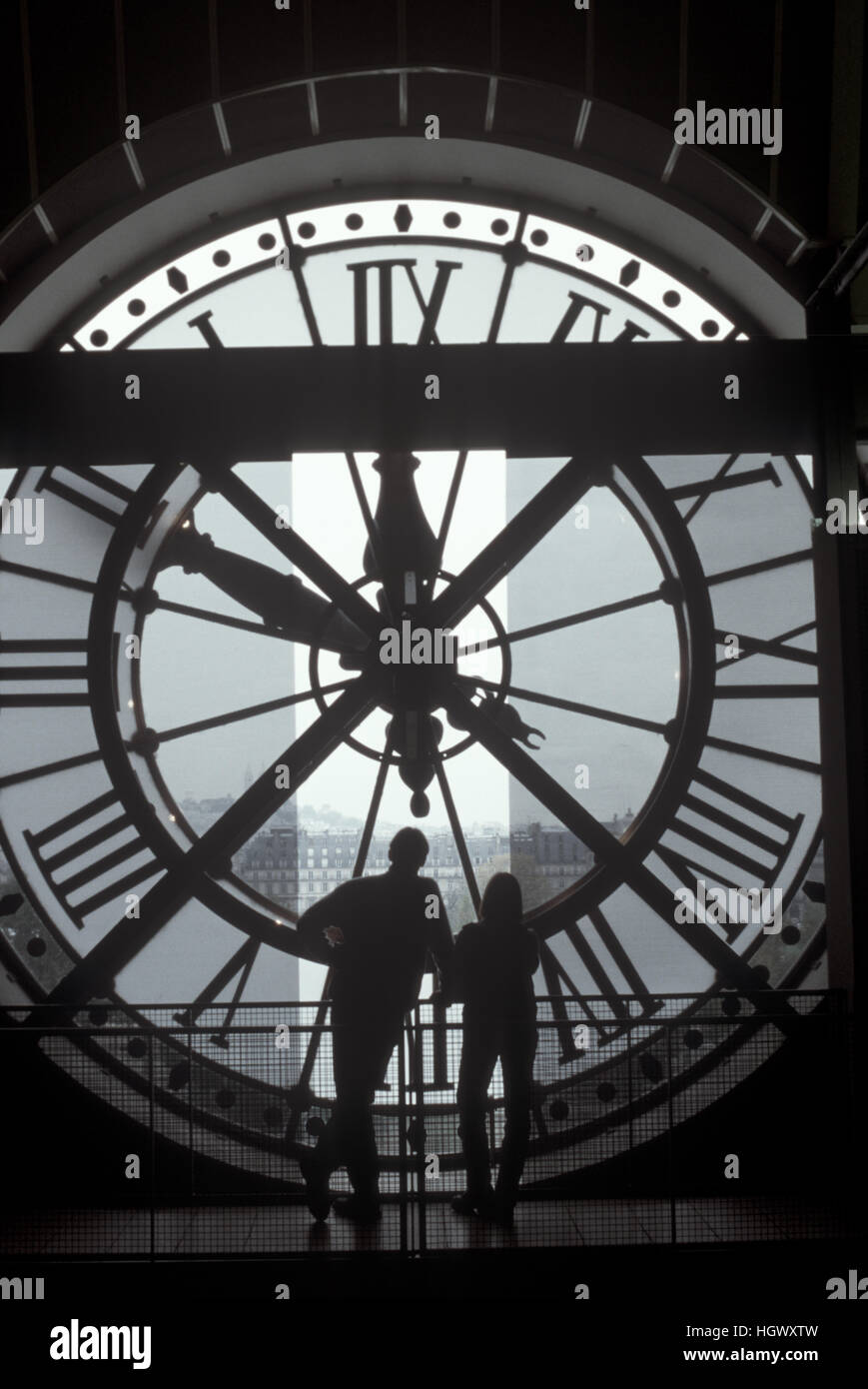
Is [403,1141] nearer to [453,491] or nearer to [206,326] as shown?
[453,491]

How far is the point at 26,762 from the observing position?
432cm

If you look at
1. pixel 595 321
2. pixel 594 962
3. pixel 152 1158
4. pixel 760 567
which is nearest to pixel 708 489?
pixel 760 567

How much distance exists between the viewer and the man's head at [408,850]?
129 inches

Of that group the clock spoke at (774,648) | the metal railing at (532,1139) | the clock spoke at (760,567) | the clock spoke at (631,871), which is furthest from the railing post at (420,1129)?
the clock spoke at (760,567)

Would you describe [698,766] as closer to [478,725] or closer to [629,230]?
[478,725]

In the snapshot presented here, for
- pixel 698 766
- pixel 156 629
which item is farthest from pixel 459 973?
pixel 156 629

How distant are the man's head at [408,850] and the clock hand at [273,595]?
0.94 meters

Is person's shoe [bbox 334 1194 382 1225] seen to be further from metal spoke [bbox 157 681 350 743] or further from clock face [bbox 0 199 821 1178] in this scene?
metal spoke [bbox 157 681 350 743]

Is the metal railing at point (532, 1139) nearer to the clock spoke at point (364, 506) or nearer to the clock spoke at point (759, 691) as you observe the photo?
the clock spoke at point (759, 691)

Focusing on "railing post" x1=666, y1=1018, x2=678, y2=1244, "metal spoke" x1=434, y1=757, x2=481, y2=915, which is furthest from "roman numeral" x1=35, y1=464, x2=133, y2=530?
"railing post" x1=666, y1=1018, x2=678, y2=1244

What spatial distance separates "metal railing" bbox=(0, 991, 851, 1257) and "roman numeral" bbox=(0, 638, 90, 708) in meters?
1.13

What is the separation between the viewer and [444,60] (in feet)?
11.6
